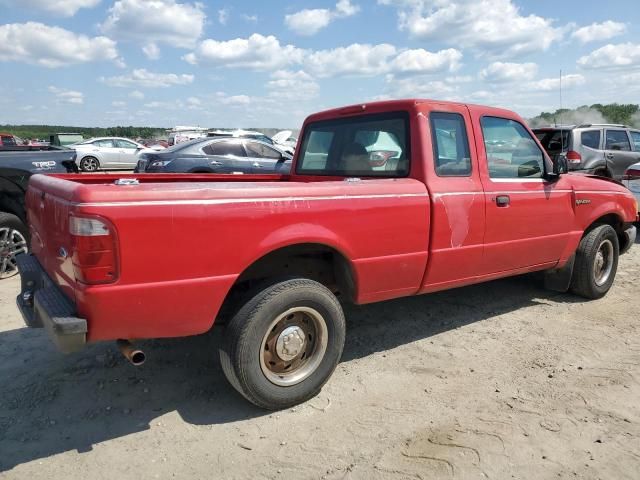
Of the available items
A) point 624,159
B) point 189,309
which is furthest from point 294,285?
point 624,159

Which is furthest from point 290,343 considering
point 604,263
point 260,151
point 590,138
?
point 590,138

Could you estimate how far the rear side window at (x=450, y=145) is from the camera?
153 inches

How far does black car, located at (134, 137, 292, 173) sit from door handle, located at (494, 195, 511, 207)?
22.9 ft

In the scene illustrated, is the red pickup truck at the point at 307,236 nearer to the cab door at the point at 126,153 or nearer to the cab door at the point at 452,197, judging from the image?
the cab door at the point at 452,197

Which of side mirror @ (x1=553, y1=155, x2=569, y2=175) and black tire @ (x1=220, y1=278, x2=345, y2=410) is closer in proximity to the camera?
black tire @ (x1=220, y1=278, x2=345, y2=410)

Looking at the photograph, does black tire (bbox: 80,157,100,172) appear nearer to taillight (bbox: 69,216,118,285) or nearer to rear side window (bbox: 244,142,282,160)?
rear side window (bbox: 244,142,282,160)

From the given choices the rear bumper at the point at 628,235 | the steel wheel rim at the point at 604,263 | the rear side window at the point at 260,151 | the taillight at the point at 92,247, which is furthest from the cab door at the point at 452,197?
the rear side window at the point at 260,151

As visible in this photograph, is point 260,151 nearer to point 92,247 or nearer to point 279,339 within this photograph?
point 279,339

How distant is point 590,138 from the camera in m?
10.7

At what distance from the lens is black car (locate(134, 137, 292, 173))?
11.1m

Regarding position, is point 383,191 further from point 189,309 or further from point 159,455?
point 159,455

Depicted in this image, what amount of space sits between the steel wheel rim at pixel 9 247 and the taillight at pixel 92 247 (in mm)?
3945

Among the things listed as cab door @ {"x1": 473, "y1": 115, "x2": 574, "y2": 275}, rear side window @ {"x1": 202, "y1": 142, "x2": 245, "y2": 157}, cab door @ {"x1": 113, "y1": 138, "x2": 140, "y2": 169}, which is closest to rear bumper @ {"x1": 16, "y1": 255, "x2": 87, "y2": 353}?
cab door @ {"x1": 473, "y1": 115, "x2": 574, "y2": 275}

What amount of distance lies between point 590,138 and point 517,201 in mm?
7724
